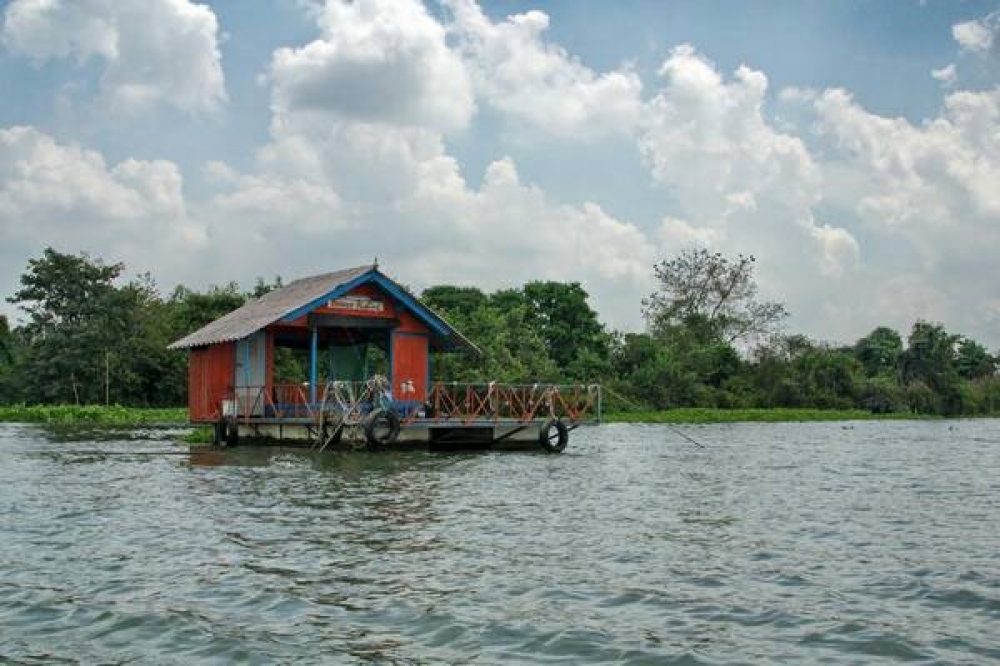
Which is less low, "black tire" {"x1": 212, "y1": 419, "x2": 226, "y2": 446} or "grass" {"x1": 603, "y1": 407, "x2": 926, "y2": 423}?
"black tire" {"x1": 212, "y1": 419, "x2": 226, "y2": 446}

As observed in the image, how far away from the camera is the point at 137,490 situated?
48.8ft

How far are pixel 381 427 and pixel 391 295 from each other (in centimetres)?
492

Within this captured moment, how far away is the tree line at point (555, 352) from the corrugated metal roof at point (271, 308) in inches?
515

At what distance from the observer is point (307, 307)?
2434 cm

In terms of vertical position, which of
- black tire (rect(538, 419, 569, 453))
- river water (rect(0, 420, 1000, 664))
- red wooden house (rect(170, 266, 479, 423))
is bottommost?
river water (rect(0, 420, 1000, 664))

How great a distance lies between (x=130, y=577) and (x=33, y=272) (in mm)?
44155


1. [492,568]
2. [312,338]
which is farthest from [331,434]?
[492,568]

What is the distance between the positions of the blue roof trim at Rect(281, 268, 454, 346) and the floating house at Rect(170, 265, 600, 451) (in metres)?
0.03

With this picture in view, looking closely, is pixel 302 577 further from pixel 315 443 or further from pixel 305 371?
pixel 305 371

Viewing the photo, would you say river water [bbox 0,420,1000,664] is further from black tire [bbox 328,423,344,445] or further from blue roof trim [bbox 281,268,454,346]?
blue roof trim [bbox 281,268,454,346]

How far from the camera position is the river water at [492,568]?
259 inches

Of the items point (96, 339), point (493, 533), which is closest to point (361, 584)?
point (493, 533)

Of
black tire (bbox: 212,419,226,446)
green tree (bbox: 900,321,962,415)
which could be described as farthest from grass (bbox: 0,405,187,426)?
green tree (bbox: 900,321,962,415)

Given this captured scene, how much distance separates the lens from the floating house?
2319cm
